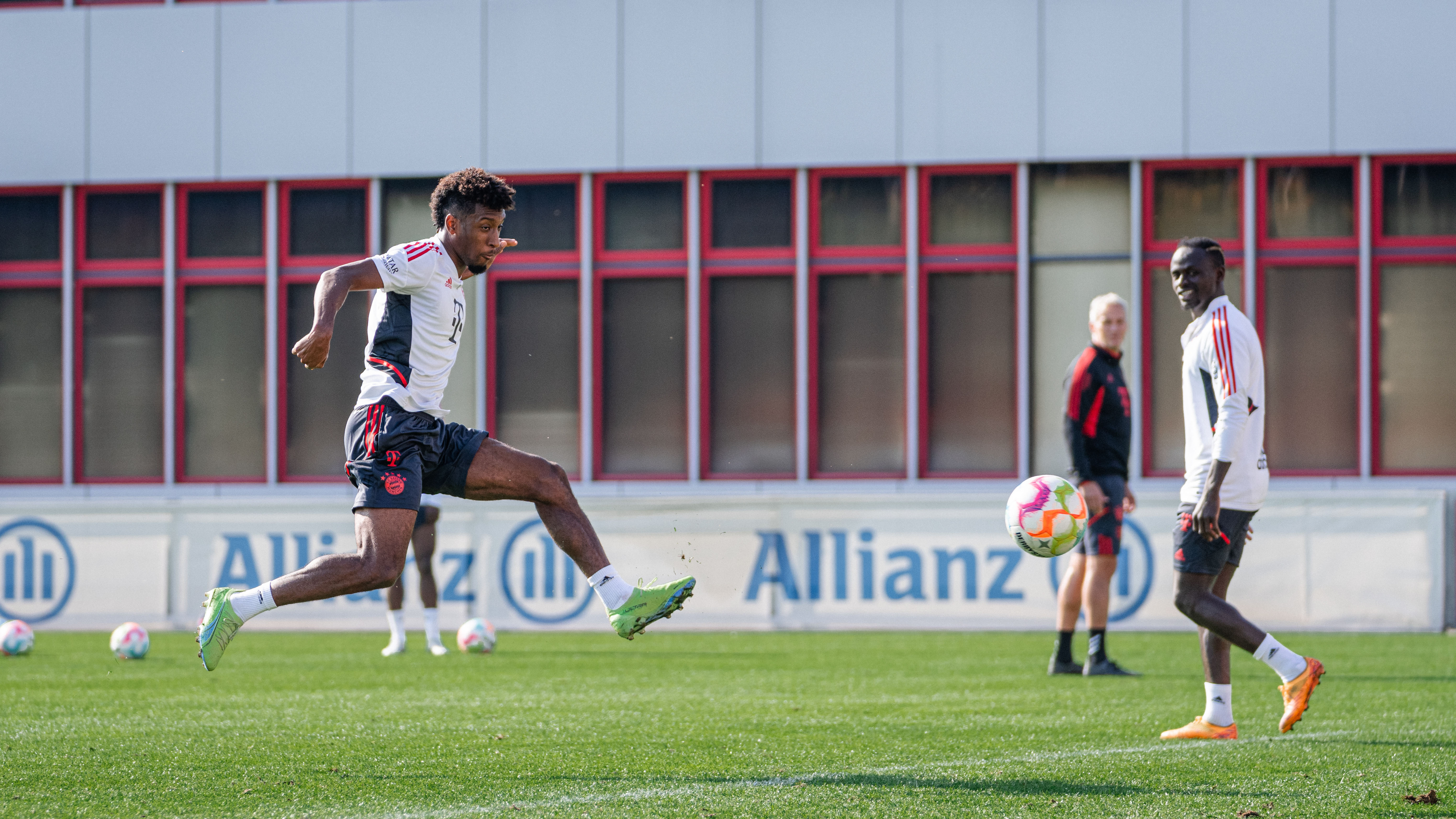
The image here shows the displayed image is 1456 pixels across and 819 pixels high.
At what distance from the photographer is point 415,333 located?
6500mm

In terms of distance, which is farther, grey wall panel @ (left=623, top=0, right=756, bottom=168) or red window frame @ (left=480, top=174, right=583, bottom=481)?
red window frame @ (left=480, top=174, right=583, bottom=481)

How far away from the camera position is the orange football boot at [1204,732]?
283 inches

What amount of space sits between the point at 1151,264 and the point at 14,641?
11.0 m

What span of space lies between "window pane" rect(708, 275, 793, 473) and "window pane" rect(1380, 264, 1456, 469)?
596 centimetres

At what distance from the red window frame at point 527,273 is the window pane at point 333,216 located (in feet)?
3.38

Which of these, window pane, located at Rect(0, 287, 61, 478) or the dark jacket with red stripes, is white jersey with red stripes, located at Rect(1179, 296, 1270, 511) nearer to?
the dark jacket with red stripes

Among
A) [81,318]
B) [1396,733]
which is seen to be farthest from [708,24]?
[1396,733]

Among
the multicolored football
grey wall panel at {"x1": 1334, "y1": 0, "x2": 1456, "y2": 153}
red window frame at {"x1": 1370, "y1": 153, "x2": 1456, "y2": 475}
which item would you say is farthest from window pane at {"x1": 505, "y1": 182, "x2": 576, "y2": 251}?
the multicolored football

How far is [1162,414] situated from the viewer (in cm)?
1709

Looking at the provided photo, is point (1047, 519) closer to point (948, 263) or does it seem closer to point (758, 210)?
point (948, 263)

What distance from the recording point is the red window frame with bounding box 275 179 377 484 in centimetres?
1792

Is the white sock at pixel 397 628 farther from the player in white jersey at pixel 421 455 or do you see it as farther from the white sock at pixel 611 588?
the white sock at pixel 611 588

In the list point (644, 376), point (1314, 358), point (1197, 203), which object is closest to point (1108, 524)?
point (1197, 203)

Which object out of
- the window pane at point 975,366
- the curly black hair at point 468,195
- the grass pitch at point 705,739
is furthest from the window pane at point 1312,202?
the curly black hair at point 468,195
